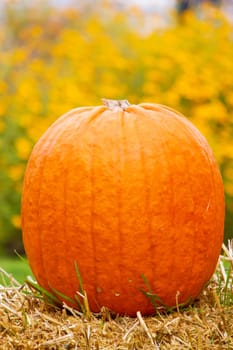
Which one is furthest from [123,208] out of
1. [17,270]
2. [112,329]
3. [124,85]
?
[124,85]

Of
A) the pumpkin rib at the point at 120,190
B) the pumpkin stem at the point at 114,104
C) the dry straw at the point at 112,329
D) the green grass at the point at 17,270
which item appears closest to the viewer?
the dry straw at the point at 112,329

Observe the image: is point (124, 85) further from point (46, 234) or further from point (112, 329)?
point (112, 329)

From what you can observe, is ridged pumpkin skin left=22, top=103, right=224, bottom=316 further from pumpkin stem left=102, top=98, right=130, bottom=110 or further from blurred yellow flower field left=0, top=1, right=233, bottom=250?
blurred yellow flower field left=0, top=1, right=233, bottom=250

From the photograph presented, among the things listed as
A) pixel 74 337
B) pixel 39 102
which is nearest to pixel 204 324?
pixel 74 337

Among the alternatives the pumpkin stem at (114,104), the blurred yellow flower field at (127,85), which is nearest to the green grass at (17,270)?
the blurred yellow flower field at (127,85)

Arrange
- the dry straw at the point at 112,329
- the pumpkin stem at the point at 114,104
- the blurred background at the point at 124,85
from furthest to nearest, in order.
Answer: the blurred background at the point at 124,85 → the pumpkin stem at the point at 114,104 → the dry straw at the point at 112,329

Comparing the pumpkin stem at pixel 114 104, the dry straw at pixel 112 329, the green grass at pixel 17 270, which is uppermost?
the pumpkin stem at pixel 114 104

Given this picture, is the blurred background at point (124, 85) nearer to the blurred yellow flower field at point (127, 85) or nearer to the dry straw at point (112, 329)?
the blurred yellow flower field at point (127, 85)
